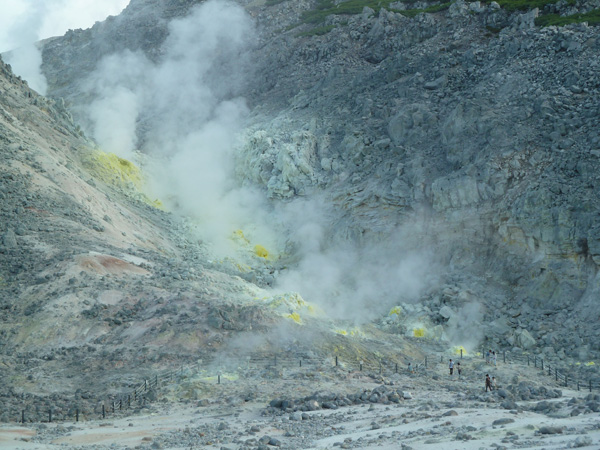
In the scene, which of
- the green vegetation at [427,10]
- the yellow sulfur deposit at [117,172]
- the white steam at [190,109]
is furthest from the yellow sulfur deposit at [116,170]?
the green vegetation at [427,10]

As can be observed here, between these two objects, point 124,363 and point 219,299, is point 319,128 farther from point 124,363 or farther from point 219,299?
point 124,363

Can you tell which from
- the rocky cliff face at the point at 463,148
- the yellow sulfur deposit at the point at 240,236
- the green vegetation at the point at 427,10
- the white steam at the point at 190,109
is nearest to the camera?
the rocky cliff face at the point at 463,148

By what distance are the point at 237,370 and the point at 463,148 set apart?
2126 centimetres

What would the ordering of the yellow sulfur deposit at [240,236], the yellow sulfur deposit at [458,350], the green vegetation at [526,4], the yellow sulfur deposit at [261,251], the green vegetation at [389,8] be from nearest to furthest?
the yellow sulfur deposit at [458,350] < the yellow sulfur deposit at [261,251] < the yellow sulfur deposit at [240,236] < the green vegetation at [389,8] < the green vegetation at [526,4]

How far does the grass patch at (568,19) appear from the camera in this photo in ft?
163

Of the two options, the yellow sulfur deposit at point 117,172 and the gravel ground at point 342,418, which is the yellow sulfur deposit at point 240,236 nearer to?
the yellow sulfur deposit at point 117,172

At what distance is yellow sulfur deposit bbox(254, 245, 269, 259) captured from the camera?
4591 centimetres

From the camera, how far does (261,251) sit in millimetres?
46062

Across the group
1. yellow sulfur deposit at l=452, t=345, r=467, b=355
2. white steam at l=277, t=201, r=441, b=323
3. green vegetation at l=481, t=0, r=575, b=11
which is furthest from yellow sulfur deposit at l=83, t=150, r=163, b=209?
green vegetation at l=481, t=0, r=575, b=11

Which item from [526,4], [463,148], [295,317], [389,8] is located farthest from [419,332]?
[389,8]

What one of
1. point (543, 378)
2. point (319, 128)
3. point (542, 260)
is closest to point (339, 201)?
point (319, 128)

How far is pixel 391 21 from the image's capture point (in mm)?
58469

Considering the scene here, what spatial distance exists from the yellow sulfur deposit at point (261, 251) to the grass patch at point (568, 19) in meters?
23.0

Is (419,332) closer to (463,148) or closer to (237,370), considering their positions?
(237,370)
